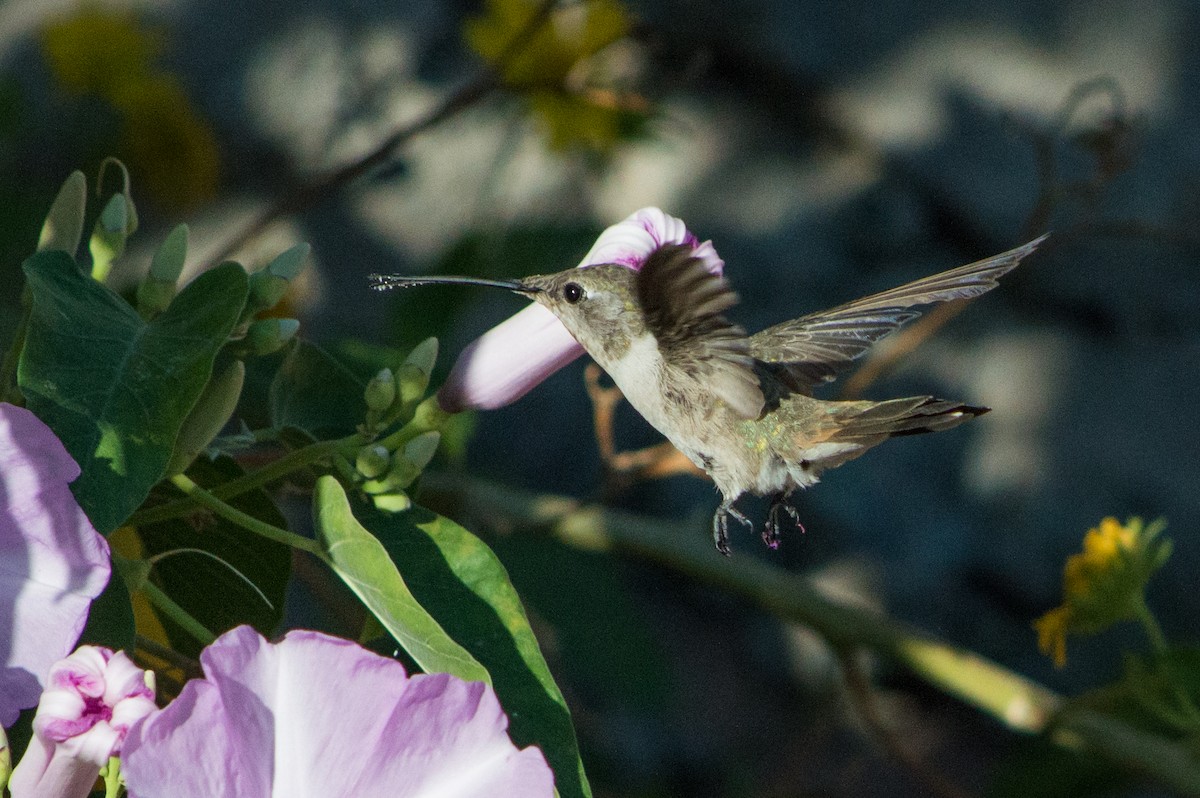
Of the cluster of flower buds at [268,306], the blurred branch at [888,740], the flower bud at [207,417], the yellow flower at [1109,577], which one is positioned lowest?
the blurred branch at [888,740]

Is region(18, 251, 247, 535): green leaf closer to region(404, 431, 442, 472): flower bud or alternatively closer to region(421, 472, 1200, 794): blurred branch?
region(404, 431, 442, 472): flower bud

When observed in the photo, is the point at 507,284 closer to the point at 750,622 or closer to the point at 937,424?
the point at 937,424

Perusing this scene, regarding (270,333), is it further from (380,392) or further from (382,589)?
A: (382,589)

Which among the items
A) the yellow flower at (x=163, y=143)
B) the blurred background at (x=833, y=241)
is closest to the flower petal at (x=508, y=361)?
the yellow flower at (x=163, y=143)

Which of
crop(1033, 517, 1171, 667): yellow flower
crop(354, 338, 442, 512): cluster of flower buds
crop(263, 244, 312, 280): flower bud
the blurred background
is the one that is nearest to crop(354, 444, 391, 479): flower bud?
crop(354, 338, 442, 512): cluster of flower buds

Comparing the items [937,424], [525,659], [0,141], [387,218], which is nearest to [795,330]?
[937,424]

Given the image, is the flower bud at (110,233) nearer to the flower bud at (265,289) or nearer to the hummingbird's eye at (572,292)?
the flower bud at (265,289)
